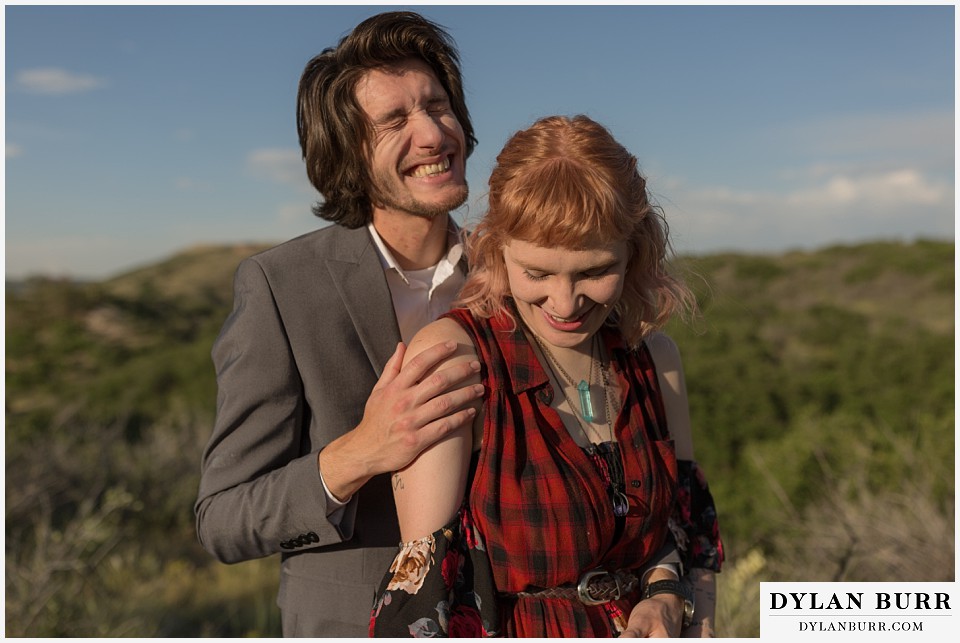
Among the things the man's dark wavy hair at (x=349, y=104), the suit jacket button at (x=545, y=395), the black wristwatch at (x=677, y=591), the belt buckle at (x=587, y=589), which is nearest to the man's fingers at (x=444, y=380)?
the suit jacket button at (x=545, y=395)

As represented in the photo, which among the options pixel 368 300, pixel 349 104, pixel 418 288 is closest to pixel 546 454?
pixel 368 300

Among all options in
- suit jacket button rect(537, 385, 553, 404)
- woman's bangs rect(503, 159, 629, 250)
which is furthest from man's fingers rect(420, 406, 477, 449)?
woman's bangs rect(503, 159, 629, 250)

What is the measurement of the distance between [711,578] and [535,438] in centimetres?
71

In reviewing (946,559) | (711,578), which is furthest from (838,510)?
(711,578)

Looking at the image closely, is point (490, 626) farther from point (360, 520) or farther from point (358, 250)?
point (358, 250)

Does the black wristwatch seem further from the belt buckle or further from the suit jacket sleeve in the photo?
the suit jacket sleeve

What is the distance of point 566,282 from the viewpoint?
7.02 feet

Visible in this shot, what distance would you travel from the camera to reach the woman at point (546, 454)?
2.11 meters

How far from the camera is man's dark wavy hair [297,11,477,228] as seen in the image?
112 inches

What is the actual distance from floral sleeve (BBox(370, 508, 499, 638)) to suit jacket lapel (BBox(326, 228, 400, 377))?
60 centimetres

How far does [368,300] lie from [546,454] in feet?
2.41

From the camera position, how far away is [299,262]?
263cm

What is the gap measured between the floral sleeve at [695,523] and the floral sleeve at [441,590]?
0.58 metres

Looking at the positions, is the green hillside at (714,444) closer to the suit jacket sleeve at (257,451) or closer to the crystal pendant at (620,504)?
the crystal pendant at (620,504)
